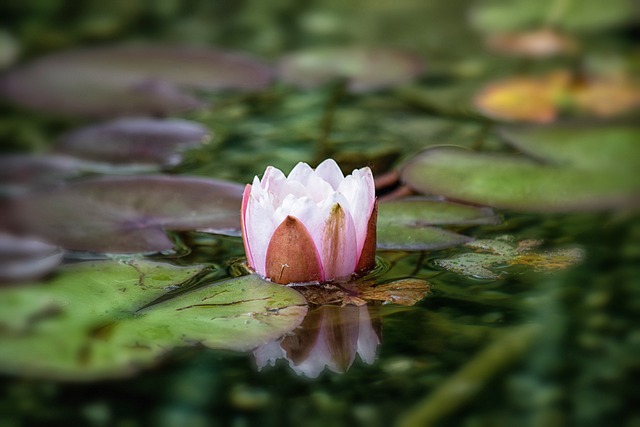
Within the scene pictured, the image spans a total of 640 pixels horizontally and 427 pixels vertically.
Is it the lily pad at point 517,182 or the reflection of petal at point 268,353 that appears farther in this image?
the lily pad at point 517,182

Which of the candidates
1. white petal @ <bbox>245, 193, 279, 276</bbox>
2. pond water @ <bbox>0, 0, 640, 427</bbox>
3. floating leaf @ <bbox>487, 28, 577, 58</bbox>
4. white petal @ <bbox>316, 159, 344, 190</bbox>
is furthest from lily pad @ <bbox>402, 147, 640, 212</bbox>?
floating leaf @ <bbox>487, 28, 577, 58</bbox>

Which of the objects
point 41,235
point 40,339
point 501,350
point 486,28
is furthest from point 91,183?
point 486,28

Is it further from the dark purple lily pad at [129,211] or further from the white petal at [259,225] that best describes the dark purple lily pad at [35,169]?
the white petal at [259,225]

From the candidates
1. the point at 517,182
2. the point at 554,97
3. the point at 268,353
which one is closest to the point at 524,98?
the point at 554,97

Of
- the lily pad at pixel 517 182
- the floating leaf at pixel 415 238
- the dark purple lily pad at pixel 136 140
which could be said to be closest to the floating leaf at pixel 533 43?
the lily pad at pixel 517 182

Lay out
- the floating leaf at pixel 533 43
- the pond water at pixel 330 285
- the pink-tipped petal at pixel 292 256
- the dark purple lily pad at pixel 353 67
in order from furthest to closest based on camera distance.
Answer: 1. the floating leaf at pixel 533 43
2. the dark purple lily pad at pixel 353 67
3. the pink-tipped petal at pixel 292 256
4. the pond water at pixel 330 285

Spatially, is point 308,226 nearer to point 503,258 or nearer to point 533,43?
point 503,258
